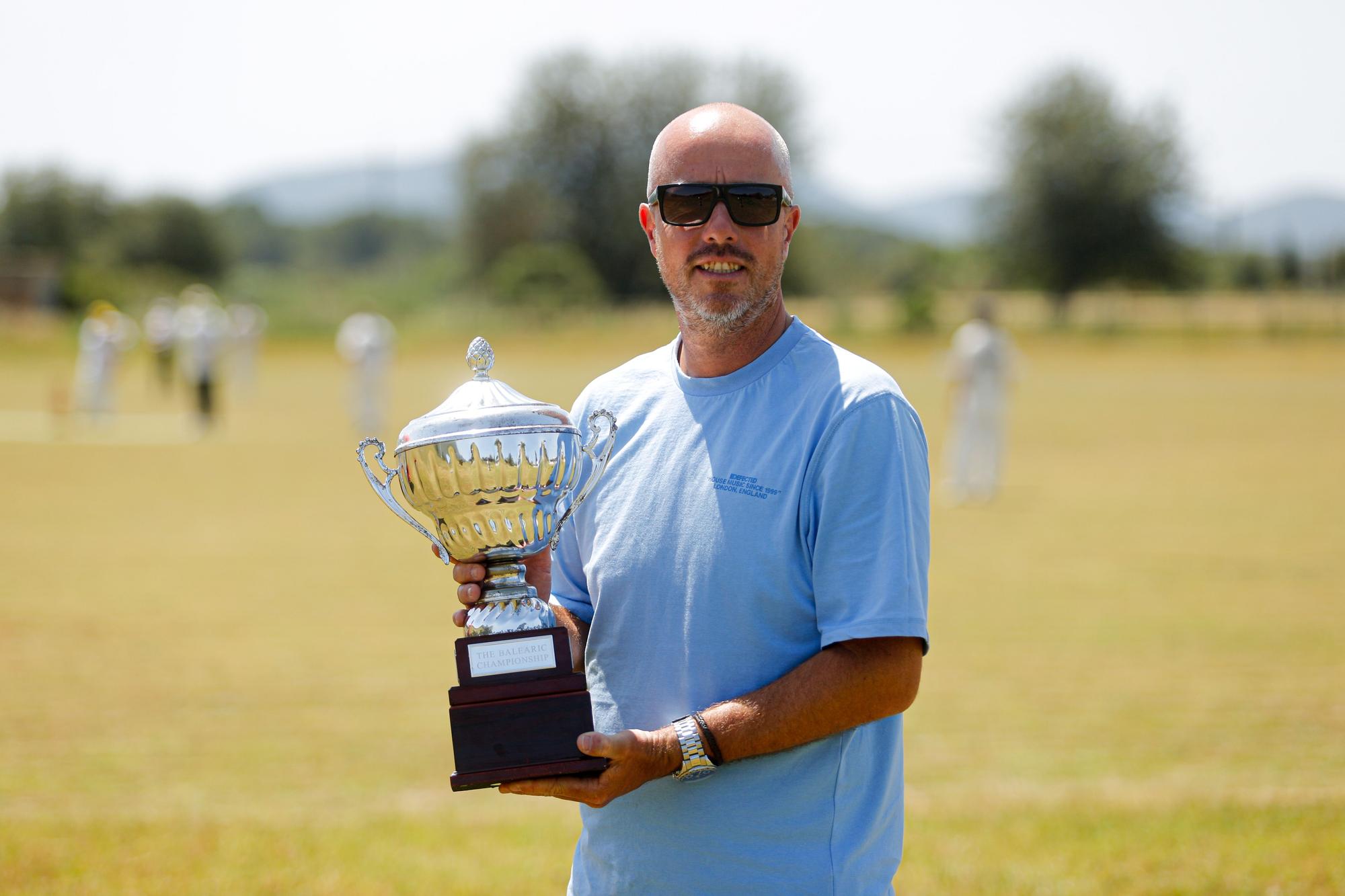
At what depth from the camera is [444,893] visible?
15.5 ft

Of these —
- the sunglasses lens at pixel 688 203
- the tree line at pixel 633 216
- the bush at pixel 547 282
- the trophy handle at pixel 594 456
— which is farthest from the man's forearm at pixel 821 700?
the bush at pixel 547 282

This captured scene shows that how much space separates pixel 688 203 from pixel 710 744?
99 cm

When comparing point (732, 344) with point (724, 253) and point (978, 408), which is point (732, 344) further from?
point (978, 408)

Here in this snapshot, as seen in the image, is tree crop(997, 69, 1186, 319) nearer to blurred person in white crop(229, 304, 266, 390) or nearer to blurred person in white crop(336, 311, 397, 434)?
blurred person in white crop(229, 304, 266, 390)

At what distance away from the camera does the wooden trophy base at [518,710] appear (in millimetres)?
2359

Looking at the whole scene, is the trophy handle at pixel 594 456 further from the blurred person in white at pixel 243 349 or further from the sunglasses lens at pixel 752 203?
the blurred person in white at pixel 243 349

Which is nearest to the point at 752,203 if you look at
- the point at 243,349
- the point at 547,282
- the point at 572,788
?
the point at 572,788

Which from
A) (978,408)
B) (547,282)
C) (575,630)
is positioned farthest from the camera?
(547,282)

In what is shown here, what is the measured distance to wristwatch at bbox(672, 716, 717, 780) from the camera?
2334mm

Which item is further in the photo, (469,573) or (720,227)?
(469,573)

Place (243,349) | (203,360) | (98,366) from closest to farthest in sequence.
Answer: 1. (203,360)
2. (98,366)
3. (243,349)

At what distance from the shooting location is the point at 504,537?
8.48ft

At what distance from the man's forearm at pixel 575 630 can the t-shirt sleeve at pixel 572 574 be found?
22 mm

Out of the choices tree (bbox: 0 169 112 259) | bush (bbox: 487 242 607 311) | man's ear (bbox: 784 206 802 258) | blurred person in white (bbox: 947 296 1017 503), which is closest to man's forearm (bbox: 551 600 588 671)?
man's ear (bbox: 784 206 802 258)
